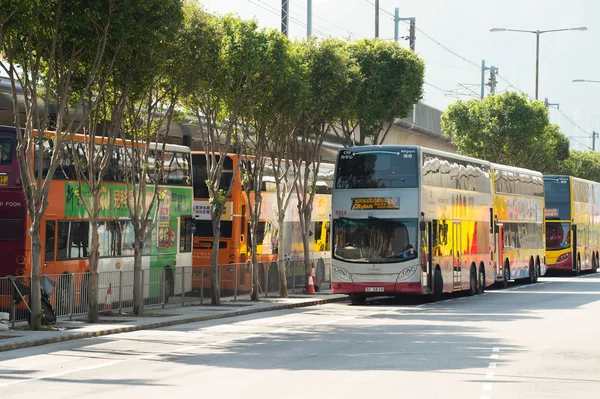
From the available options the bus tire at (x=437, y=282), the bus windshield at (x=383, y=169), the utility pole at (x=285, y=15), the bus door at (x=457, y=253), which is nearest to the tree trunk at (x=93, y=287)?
the bus windshield at (x=383, y=169)

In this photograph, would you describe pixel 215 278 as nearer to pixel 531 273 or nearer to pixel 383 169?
pixel 383 169

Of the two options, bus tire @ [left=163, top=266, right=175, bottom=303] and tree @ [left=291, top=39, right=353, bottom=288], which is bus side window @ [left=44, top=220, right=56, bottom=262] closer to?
bus tire @ [left=163, top=266, right=175, bottom=303]

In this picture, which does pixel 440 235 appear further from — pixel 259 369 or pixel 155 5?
pixel 259 369

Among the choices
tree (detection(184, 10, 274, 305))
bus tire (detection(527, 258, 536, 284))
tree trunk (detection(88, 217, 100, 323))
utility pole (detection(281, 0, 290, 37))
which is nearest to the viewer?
tree trunk (detection(88, 217, 100, 323))

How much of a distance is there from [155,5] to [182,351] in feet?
24.7

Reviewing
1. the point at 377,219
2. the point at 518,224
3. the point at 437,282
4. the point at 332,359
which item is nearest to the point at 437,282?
the point at 437,282

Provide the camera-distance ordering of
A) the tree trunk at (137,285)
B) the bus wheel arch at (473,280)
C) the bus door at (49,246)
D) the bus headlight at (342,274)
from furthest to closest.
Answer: the bus wheel arch at (473,280) → the bus headlight at (342,274) → the tree trunk at (137,285) → the bus door at (49,246)

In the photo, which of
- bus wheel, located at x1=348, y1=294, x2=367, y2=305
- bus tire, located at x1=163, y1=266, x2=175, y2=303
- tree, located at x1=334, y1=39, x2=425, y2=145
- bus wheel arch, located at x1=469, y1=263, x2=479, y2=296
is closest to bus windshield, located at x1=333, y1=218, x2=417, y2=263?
bus wheel, located at x1=348, y1=294, x2=367, y2=305

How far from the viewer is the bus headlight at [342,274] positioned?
34062mm

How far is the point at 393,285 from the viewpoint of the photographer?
1323 inches

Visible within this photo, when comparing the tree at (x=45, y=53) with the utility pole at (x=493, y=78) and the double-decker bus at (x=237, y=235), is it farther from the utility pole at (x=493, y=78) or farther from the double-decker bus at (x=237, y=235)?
the utility pole at (x=493, y=78)

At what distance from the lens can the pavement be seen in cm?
2225

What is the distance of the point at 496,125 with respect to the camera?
67.2 metres

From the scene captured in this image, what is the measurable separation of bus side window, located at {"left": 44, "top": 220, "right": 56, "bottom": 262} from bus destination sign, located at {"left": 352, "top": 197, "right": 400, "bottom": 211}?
9.49m
